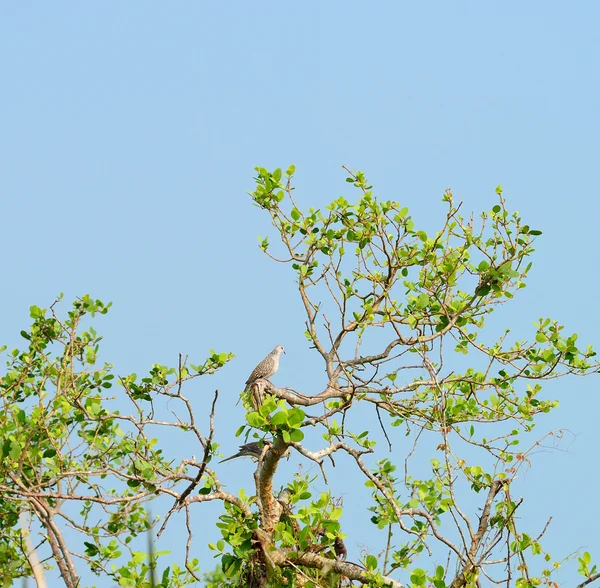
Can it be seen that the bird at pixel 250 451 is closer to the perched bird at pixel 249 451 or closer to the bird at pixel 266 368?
the perched bird at pixel 249 451

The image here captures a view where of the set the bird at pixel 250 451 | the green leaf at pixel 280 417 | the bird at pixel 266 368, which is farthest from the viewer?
the bird at pixel 266 368

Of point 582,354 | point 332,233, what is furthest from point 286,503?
point 582,354

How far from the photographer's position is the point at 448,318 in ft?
20.0

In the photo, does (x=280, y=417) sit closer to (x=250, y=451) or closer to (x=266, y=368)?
(x=250, y=451)

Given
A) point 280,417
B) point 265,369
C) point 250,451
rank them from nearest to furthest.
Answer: point 280,417, point 250,451, point 265,369

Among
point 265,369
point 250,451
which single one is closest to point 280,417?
point 250,451

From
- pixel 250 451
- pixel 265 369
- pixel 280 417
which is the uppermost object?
pixel 265 369

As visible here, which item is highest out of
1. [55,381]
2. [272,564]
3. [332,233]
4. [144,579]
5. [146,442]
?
[332,233]

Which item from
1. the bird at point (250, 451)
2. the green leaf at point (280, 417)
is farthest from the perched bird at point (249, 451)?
the green leaf at point (280, 417)

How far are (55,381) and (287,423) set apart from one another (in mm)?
2776

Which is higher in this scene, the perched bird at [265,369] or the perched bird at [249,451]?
the perched bird at [265,369]

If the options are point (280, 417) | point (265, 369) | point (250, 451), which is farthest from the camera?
point (265, 369)

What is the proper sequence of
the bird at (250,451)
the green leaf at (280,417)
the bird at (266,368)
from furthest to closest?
the bird at (266,368), the bird at (250,451), the green leaf at (280,417)

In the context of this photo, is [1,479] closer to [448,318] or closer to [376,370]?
[376,370]
